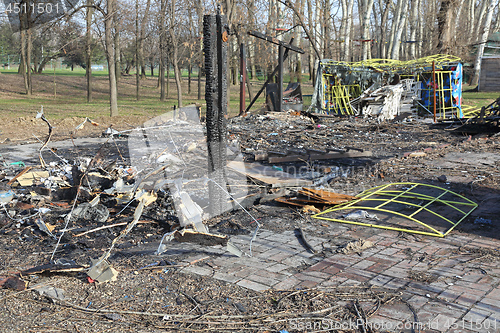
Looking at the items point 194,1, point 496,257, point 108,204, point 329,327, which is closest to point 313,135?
point 108,204

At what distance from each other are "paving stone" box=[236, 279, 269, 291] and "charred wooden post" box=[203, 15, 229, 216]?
5.24 feet

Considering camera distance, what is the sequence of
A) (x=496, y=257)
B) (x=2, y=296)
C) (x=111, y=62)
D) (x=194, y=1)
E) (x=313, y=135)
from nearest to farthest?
1. (x=2, y=296)
2. (x=496, y=257)
3. (x=313, y=135)
4. (x=111, y=62)
5. (x=194, y=1)

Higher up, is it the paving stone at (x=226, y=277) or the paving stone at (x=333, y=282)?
the paving stone at (x=226, y=277)

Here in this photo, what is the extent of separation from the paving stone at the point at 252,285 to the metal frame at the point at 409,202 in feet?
7.03

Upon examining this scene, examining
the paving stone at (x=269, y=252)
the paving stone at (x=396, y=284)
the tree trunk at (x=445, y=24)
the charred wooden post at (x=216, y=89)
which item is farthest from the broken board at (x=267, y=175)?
the tree trunk at (x=445, y=24)

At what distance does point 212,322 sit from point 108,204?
148 inches

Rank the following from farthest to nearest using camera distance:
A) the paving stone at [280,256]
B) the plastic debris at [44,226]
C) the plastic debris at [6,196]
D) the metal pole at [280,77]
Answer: the metal pole at [280,77], the plastic debris at [6,196], the plastic debris at [44,226], the paving stone at [280,256]

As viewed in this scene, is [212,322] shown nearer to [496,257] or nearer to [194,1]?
[496,257]

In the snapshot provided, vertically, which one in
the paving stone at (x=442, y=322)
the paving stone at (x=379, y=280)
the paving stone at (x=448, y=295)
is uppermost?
the paving stone at (x=379, y=280)

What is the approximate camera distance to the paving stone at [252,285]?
3.86m

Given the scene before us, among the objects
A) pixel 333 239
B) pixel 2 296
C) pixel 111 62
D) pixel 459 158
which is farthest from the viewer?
pixel 111 62

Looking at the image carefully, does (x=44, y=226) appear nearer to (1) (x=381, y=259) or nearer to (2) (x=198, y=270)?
(2) (x=198, y=270)

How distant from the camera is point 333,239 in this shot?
513cm

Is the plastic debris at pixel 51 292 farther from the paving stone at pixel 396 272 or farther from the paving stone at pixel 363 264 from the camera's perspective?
the paving stone at pixel 396 272
